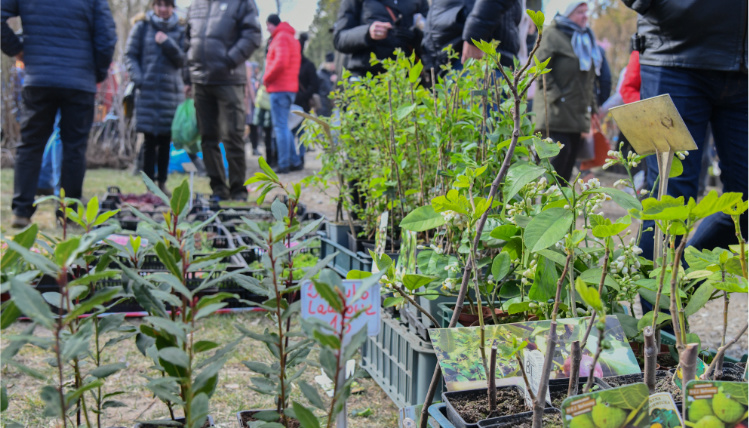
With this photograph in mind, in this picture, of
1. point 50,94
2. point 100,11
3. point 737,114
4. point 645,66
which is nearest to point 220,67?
point 100,11

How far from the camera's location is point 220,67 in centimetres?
493

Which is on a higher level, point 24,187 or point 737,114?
point 737,114

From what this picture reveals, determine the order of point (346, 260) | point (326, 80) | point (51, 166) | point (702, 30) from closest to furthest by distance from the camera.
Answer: point (702, 30)
point (346, 260)
point (51, 166)
point (326, 80)

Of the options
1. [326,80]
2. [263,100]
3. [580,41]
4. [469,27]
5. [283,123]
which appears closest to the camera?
[469,27]

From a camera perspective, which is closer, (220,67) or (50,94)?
(50,94)

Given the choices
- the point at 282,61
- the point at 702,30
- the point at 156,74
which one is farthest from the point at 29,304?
the point at 282,61

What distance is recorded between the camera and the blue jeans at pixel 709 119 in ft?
7.09

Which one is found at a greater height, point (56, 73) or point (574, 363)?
point (56, 73)

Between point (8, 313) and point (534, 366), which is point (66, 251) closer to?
point (8, 313)

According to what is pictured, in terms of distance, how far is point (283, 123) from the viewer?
7.80 meters

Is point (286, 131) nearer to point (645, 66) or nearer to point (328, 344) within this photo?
point (645, 66)

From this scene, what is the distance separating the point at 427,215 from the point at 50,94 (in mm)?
3462

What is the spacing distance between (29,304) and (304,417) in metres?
0.35

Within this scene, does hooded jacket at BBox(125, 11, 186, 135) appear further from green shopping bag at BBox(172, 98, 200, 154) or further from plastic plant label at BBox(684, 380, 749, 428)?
plastic plant label at BBox(684, 380, 749, 428)
